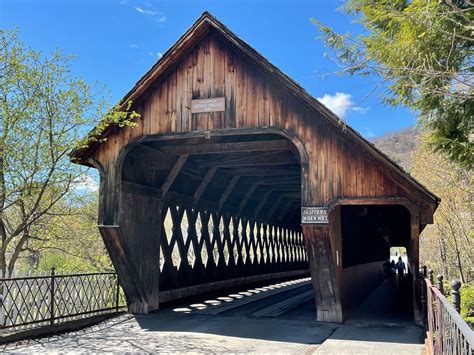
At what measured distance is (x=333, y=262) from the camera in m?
8.81

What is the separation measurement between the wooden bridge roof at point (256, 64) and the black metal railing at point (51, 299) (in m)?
2.59

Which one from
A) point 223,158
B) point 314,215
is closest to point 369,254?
point 223,158

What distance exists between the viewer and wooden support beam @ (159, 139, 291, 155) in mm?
10391

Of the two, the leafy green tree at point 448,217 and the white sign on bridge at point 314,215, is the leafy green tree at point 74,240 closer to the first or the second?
the white sign on bridge at point 314,215

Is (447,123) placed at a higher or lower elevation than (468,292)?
higher

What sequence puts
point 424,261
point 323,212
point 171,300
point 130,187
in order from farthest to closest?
point 424,261, point 171,300, point 130,187, point 323,212

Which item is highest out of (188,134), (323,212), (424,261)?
(188,134)

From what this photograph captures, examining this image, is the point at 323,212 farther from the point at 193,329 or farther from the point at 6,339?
the point at 6,339

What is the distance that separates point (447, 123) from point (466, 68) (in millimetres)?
861

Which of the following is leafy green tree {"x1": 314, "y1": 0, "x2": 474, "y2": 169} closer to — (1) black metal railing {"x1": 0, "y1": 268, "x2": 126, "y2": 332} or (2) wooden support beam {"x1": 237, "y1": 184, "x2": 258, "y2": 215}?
(1) black metal railing {"x1": 0, "y1": 268, "x2": 126, "y2": 332}

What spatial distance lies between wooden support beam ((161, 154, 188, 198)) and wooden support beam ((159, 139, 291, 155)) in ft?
1.13

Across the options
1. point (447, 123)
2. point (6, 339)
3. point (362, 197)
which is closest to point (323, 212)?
point (362, 197)

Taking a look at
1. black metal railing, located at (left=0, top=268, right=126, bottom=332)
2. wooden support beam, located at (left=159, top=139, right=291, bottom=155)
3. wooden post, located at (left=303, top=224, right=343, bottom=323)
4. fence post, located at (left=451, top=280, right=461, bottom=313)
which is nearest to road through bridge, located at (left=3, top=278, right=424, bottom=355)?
wooden post, located at (left=303, top=224, right=343, bottom=323)

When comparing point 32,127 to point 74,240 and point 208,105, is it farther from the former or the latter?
point 74,240
